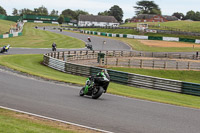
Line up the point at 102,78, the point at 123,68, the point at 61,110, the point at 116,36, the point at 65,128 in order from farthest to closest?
1. the point at 116,36
2. the point at 123,68
3. the point at 102,78
4. the point at 61,110
5. the point at 65,128

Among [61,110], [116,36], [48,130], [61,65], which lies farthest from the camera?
[116,36]

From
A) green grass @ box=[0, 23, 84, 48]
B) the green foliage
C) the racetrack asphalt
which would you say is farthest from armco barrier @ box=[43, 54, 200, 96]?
green grass @ box=[0, 23, 84, 48]

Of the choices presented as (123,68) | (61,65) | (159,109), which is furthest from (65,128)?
(123,68)

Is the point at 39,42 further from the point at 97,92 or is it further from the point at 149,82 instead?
the point at 97,92

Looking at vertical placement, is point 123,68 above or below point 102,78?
below

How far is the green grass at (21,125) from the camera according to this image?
28.4 ft

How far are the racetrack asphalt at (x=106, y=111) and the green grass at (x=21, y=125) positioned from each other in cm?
110

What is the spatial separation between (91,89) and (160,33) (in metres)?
83.9

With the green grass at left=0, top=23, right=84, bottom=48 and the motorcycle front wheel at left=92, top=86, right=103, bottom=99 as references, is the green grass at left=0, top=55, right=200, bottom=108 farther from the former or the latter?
the green grass at left=0, top=23, right=84, bottom=48

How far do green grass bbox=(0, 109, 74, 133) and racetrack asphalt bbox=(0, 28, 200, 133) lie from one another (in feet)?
3.62

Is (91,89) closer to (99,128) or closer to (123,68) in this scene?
(99,128)

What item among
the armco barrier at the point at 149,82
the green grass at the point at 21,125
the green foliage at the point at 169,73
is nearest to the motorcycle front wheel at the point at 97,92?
the green grass at the point at 21,125

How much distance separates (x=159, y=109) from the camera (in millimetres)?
13891

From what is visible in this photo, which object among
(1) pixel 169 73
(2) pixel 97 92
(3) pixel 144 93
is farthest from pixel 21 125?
(1) pixel 169 73
